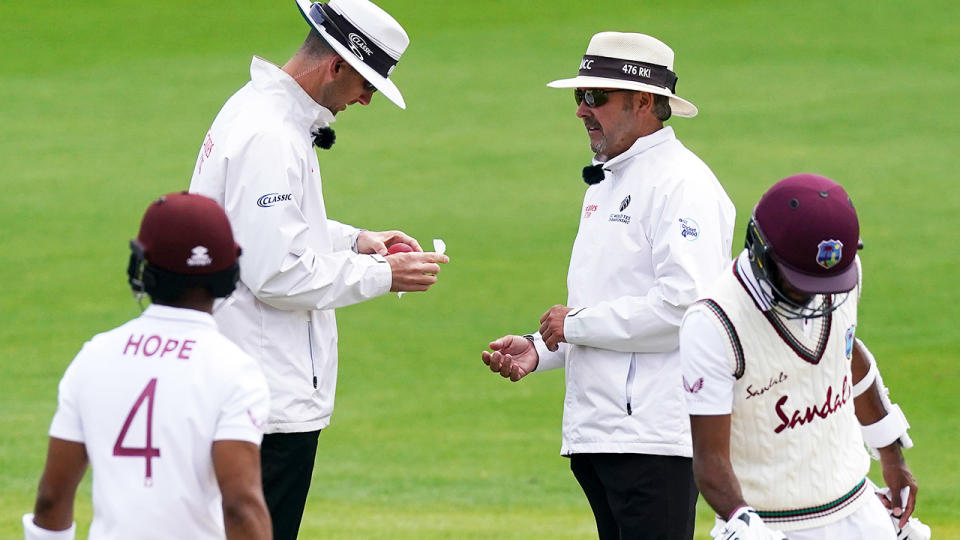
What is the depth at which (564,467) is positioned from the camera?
11.9m

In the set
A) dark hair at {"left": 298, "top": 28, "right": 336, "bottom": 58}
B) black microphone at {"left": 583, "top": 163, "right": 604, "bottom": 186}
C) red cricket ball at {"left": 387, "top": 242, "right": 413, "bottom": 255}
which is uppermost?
dark hair at {"left": 298, "top": 28, "right": 336, "bottom": 58}

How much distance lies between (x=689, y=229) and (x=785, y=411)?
1221 millimetres

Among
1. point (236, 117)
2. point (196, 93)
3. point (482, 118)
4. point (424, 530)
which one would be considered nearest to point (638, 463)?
point (236, 117)

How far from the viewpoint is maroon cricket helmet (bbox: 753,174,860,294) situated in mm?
4223

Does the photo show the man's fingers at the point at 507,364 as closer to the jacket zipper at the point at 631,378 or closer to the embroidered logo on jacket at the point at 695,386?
the jacket zipper at the point at 631,378

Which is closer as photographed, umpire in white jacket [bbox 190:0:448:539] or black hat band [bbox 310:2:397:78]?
umpire in white jacket [bbox 190:0:448:539]

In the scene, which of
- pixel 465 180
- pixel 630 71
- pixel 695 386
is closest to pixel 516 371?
pixel 630 71

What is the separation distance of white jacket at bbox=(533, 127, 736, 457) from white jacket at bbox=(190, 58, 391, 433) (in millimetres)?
Answer: 791

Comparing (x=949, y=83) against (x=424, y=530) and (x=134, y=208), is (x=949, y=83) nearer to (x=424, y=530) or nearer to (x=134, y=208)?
(x=134, y=208)

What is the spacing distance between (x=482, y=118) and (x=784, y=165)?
18.3 ft

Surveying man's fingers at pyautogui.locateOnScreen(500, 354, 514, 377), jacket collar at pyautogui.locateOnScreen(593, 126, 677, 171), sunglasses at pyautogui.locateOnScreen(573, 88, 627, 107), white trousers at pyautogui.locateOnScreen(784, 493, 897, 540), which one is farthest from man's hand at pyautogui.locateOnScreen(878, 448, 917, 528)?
sunglasses at pyautogui.locateOnScreen(573, 88, 627, 107)

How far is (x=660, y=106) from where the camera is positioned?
591cm

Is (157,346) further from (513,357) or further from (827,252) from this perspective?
(513,357)

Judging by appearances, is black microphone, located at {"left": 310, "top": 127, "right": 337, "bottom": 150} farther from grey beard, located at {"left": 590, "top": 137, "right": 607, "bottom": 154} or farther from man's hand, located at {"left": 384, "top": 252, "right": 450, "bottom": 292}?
grey beard, located at {"left": 590, "top": 137, "right": 607, "bottom": 154}
